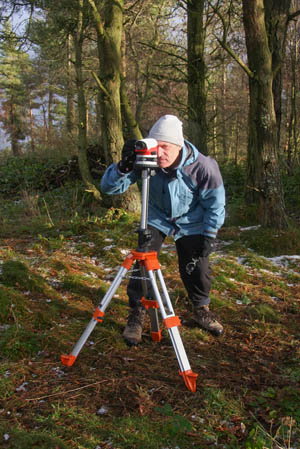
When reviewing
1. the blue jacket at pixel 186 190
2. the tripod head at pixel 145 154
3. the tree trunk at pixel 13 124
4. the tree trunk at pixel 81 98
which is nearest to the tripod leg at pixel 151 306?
the blue jacket at pixel 186 190

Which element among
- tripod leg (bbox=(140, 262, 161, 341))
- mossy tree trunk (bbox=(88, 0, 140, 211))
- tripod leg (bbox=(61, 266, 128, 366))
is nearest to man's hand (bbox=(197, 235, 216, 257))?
tripod leg (bbox=(140, 262, 161, 341))

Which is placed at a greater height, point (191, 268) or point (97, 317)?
point (191, 268)

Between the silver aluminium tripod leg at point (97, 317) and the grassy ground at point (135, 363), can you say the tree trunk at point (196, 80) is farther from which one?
the silver aluminium tripod leg at point (97, 317)

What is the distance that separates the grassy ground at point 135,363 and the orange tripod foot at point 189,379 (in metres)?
0.05

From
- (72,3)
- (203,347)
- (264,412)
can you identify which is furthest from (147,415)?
(72,3)

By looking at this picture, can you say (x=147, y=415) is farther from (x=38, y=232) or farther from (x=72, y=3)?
(x=72, y=3)

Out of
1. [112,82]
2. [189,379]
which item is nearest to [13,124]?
[112,82]

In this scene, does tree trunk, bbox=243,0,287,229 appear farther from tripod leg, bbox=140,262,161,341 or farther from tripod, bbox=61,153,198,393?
tripod, bbox=61,153,198,393

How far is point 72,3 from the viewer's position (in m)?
6.70

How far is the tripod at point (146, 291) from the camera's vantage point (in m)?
2.61

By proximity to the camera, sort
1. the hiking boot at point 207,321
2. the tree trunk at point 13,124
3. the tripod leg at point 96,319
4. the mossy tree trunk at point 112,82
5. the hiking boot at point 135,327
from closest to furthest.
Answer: the tripod leg at point 96,319
the hiking boot at point 135,327
the hiking boot at point 207,321
the mossy tree trunk at point 112,82
the tree trunk at point 13,124

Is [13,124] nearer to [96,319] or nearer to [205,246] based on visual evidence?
[205,246]

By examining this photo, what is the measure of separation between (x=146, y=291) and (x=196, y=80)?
21.3 feet

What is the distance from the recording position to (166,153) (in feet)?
9.66
